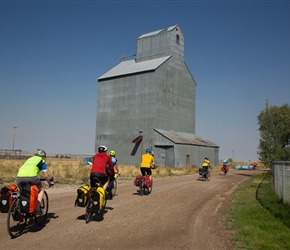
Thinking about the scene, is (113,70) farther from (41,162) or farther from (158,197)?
(41,162)

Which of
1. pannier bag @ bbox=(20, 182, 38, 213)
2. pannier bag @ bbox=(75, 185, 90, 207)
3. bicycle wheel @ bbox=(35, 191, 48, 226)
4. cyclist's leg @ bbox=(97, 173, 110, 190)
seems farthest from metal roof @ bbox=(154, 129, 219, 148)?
pannier bag @ bbox=(20, 182, 38, 213)

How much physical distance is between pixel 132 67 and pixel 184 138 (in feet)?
47.4

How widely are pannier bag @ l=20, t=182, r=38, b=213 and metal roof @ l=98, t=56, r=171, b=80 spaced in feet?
126

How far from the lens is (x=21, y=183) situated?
6.94 meters

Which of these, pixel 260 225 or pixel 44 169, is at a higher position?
pixel 44 169

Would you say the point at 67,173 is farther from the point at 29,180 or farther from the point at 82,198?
the point at 29,180

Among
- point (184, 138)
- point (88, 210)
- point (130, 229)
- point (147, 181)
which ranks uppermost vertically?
point (184, 138)

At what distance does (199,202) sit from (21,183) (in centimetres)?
781

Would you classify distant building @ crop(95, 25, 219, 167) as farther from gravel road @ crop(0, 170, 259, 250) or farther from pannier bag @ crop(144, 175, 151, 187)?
gravel road @ crop(0, 170, 259, 250)

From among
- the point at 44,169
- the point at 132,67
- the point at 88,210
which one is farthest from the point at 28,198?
the point at 132,67

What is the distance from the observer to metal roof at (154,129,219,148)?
4197cm

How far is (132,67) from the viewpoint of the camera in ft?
161

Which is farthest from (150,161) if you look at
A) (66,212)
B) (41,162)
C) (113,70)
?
(113,70)

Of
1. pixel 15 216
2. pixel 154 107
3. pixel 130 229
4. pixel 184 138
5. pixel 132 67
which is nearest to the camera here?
pixel 15 216
